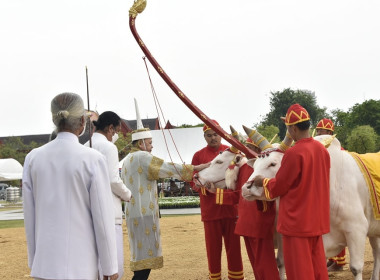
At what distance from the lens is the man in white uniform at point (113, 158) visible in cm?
504

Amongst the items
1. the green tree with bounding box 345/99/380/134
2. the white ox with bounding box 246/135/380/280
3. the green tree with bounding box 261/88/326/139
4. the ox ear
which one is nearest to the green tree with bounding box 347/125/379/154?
the green tree with bounding box 345/99/380/134

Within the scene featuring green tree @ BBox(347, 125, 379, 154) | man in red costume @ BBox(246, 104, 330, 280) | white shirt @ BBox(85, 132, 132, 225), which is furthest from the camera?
green tree @ BBox(347, 125, 379, 154)

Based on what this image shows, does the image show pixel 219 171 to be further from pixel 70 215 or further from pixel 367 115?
pixel 367 115


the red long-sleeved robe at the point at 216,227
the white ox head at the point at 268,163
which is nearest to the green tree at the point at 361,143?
the red long-sleeved robe at the point at 216,227

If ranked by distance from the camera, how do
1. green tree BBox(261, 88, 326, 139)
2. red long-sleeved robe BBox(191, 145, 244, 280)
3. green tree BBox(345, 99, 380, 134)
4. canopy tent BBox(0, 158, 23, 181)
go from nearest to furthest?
red long-sleeved robe BBox(191, 145, 244, 280) < canopy tent BBox(0, 158, 23, 181) < green tree BBox(345, 99, 380, 134) < green tree BBox(261, 88, 326, 139)

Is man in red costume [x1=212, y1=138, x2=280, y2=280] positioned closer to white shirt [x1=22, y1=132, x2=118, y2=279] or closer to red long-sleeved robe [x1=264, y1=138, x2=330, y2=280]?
red long-sleeved robe [x1=264, y1=138, x2=330, y2=280]

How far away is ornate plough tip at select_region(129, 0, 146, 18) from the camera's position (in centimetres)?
596

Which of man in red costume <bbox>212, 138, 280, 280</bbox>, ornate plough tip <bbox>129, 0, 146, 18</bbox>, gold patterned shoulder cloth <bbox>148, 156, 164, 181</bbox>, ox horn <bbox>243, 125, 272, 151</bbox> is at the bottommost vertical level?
man in red costume <bbox>212, 138, 280, 280</bbox>

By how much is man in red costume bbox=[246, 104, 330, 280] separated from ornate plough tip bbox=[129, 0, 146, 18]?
242 cm

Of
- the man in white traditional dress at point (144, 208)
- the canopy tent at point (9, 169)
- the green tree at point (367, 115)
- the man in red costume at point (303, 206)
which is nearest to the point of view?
the man in red costume at point (303, 206)

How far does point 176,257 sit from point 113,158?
18.1 ft

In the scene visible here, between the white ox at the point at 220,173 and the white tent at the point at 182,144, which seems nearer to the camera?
the white ox at the point at 220,173

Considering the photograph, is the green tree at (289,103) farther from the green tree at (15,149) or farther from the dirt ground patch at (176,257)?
the dirt ground patch at (176,257)

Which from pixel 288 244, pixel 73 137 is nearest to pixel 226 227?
pixel 288 244
